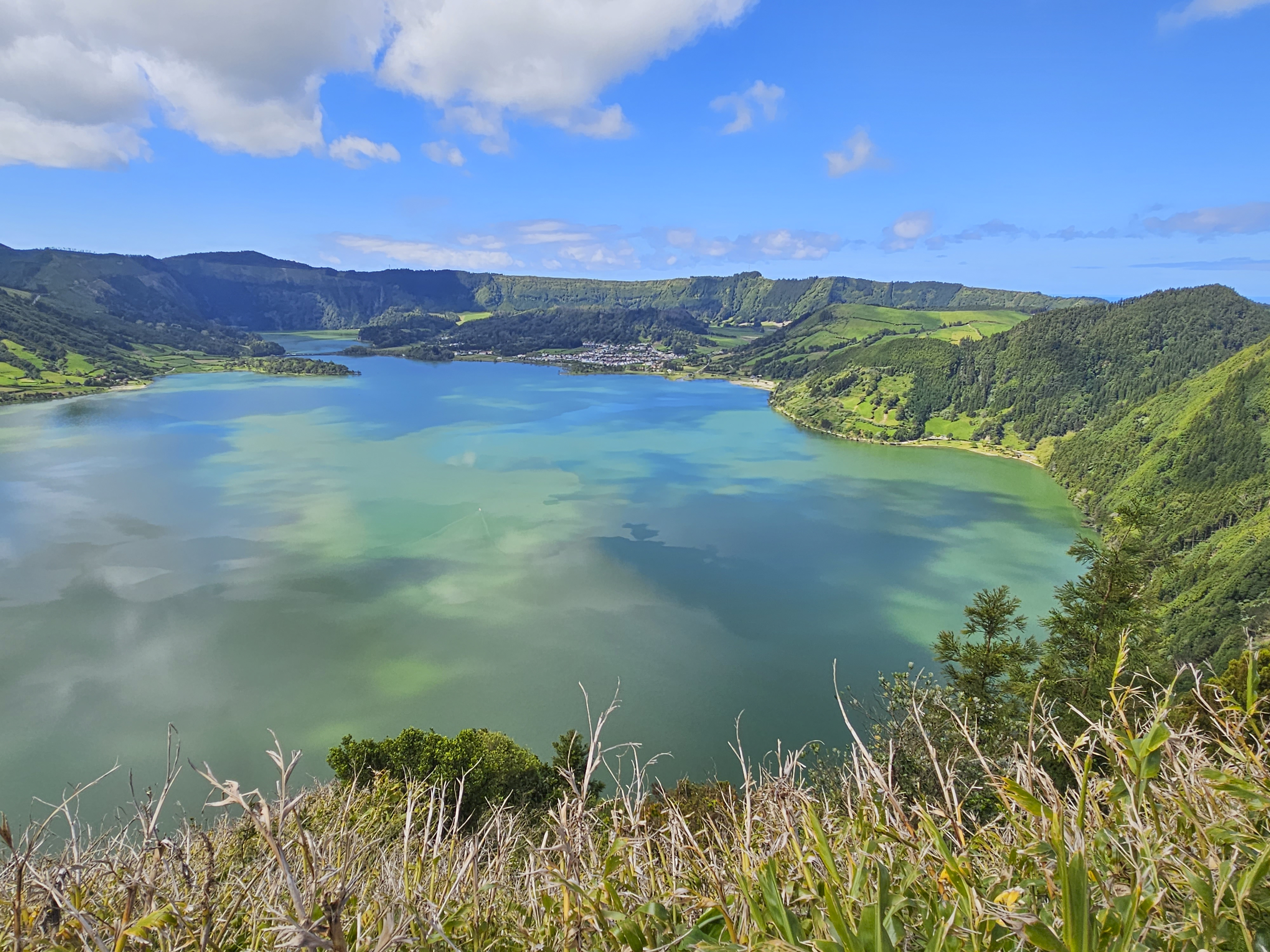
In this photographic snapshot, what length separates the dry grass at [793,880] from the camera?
6.27 feet

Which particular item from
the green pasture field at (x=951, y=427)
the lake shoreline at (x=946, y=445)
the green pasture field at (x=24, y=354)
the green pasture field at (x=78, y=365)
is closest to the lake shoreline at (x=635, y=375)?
the lake shoreline at (x=946, y=445)

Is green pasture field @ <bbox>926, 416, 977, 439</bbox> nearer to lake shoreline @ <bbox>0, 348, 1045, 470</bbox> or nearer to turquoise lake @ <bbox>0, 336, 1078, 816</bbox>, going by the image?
lake shoreline @ <bbox>0, 348, 1045, 470</bbox>

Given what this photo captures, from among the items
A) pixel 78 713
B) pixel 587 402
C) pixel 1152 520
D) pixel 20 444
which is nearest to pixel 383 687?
pixel 78 713

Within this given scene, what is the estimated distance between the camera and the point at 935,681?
997 inches

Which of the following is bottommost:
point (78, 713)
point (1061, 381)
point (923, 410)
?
point (78, 713)

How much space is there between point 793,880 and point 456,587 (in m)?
A: 32.6

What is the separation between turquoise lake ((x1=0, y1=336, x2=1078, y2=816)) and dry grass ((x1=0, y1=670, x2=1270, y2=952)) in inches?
607

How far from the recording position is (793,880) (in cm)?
272

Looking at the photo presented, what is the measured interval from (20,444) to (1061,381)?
137639mm

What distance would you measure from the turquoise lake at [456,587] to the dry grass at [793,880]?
15.4m

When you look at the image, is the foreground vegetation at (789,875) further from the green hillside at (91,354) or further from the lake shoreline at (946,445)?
the green hillside at (91,354)

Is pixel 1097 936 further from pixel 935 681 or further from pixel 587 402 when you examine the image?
pixel 587 402

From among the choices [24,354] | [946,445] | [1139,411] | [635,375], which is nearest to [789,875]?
[946,445]

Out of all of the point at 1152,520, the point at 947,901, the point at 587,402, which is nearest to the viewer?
the point at 947,901
